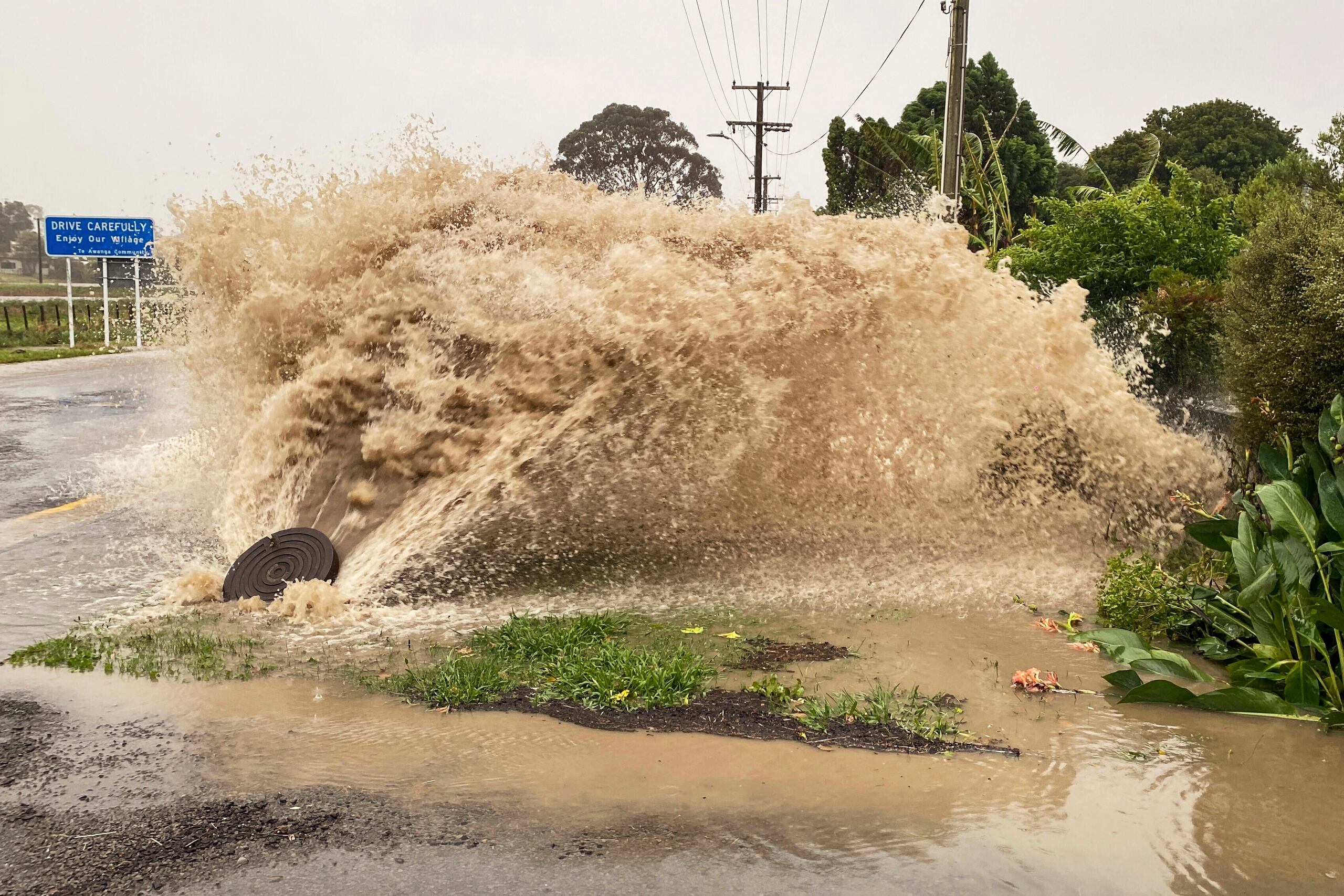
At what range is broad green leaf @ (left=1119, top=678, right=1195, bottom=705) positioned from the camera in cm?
467

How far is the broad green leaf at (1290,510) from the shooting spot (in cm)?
475

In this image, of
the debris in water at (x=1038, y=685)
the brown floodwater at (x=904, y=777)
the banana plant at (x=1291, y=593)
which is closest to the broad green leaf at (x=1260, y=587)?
the banana plant at (x=1291, y=593)

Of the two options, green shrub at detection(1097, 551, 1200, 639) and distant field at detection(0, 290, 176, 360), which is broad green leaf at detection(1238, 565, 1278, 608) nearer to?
green shrub at detection(1097, 551, 1200, 639)

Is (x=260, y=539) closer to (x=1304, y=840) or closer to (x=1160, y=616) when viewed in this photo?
(x=1160, y=616)

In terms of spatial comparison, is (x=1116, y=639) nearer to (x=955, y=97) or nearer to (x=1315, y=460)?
(x=1315, y=460)

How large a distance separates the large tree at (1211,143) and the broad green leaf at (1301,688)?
60.7 m

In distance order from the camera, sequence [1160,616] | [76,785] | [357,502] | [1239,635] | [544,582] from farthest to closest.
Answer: [357,502] < [544,582] < [1160,616] < [1239,635] < [76,785]

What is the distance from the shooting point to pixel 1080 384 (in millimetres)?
7359

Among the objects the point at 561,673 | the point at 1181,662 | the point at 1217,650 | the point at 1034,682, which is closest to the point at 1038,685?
the point at 1034,682

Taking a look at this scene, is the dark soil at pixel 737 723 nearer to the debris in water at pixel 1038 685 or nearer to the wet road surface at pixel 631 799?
the wet road surface at pixel 631 799

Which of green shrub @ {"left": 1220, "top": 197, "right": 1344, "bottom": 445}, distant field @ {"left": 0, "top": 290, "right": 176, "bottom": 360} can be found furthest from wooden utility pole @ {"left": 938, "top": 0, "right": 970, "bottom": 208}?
distant field @ {"left": 0, "top": 290, "right": 176, "bottom": 360}

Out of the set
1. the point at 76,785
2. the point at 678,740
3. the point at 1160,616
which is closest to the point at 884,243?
the point at 1160,616

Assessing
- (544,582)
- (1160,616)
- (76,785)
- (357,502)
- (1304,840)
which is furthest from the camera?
(357,502)

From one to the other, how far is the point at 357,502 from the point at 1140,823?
5264 mm
